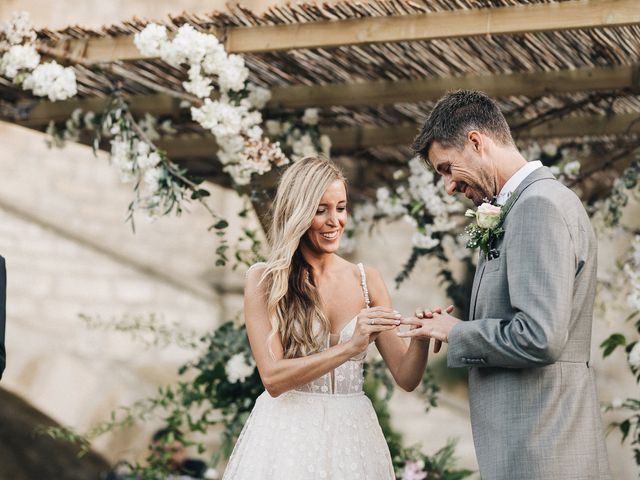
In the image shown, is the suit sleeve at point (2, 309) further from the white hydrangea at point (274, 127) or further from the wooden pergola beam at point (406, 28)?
the white hydrangea at point (274, 127)

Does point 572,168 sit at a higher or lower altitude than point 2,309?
higher

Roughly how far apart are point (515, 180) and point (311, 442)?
3.44 ft

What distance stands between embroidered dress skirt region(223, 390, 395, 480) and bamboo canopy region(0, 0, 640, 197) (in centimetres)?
146

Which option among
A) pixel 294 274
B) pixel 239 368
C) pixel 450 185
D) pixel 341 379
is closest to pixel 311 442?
pixel 341 379

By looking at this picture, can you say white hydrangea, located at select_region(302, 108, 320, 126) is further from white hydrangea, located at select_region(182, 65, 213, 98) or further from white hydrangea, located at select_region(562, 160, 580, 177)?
white hydrangea, located at select_region(562, 160, 580, 177)

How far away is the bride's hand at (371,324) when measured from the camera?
2885 mm

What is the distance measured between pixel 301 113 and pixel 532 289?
105 inches

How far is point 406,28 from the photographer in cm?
381

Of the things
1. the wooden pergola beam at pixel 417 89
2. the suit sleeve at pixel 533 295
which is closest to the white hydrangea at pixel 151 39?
the wooden pergola beam at pixel 417 89

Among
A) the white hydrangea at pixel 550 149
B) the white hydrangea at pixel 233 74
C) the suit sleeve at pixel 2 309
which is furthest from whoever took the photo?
the white hydrangea at pixel 550 149

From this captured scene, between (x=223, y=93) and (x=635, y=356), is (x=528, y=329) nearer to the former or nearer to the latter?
(x=635, y=356)

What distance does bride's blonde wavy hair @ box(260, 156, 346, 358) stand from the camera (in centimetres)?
308

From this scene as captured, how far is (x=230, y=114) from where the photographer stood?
431 centimetres

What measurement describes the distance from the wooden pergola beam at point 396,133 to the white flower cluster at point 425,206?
0.89ft
